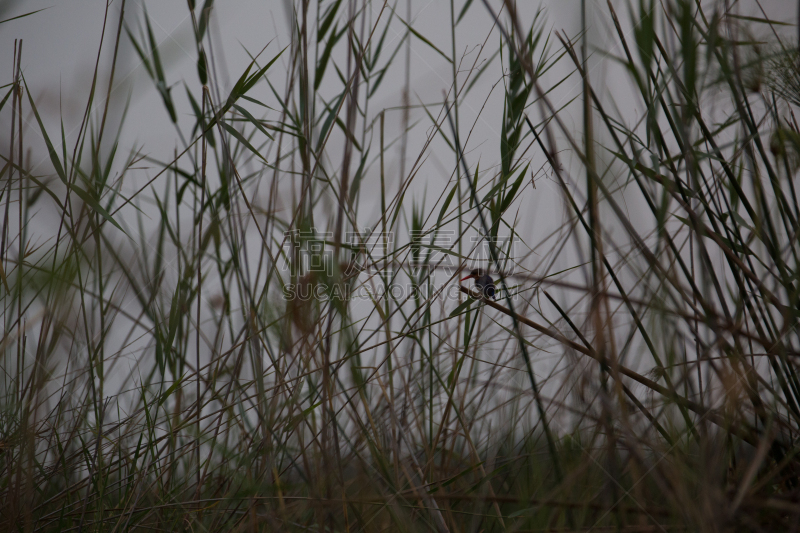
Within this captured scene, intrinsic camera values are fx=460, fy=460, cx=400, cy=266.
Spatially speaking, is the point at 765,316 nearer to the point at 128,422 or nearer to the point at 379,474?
the point at 379,474

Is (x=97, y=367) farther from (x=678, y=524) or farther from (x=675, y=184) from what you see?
(x=675, y=184)

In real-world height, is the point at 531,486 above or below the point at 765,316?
below

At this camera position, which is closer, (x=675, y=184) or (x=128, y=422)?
(x=675, y=184)

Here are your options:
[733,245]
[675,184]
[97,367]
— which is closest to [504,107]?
[675,184]

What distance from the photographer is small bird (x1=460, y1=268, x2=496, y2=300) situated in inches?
31.2

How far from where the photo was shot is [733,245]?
73 cm

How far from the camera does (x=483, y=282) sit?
31.7 inches

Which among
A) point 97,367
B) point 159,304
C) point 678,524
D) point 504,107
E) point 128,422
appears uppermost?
point 504,107

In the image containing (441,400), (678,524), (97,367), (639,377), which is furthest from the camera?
(441,400)

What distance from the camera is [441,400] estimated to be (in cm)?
95

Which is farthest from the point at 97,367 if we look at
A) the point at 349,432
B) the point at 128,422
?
the point at 349,432

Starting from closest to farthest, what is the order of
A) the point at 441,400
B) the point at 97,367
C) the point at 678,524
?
the point at 678,524 < the point at 97,367 < the point at 441,400

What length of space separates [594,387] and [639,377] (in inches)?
7.3

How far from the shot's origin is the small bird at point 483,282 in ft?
2.60
